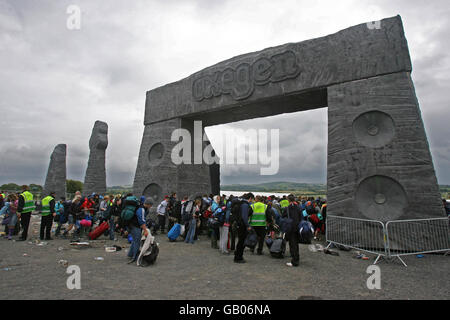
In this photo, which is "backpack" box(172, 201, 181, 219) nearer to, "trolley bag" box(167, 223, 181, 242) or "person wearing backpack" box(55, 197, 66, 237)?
"trolley bag" box(167, 223, 181, 242)

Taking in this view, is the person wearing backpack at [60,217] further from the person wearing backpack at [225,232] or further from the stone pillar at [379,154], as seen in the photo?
the stone pillar at [379,154]

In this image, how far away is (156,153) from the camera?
14547mm

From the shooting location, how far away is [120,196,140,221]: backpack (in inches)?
238

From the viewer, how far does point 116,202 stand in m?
8.73

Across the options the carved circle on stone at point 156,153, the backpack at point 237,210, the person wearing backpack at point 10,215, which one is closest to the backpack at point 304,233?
the backpack at point 237,210

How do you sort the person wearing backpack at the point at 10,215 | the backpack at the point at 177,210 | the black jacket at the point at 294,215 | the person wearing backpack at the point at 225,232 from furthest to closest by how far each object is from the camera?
the backpack at the point at 177,210
the person wearing backpack at the point at 10,215
the person wearing backpack at the point at 225,232
the black jacket at the point at 294,215

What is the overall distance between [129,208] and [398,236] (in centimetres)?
776

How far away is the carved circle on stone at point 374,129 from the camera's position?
856cm

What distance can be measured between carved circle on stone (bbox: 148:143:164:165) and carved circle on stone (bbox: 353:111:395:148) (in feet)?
31.9

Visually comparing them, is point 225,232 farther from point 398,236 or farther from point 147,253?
point 398,236

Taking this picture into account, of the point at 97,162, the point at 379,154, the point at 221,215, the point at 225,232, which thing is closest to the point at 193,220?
the point at 221,215

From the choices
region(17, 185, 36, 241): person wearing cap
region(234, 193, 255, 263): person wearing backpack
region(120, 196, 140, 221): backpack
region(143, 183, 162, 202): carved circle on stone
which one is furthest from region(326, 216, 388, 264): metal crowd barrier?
region(17, 185, 36, 241): person wearing cap

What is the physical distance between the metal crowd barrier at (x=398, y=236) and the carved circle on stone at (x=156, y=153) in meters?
9.52
